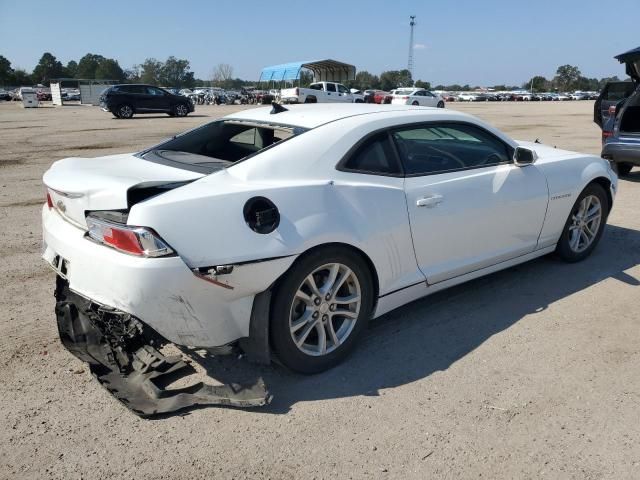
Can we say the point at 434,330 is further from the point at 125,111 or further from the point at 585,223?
the point at 125,111

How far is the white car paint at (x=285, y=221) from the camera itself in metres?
2.59

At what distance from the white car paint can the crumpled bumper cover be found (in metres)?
0.24

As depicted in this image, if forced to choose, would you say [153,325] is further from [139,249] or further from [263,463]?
[263,463]

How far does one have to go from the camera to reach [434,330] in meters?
3.61

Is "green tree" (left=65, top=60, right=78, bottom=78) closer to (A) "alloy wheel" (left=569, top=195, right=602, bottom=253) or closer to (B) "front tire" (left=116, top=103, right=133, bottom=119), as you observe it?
(B) "front tire" (left=116, top=103, right=133, bottom=119)

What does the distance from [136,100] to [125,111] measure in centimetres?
75

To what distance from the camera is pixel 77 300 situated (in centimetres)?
307

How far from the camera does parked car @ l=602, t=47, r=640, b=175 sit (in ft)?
26.9

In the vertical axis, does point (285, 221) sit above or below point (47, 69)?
below

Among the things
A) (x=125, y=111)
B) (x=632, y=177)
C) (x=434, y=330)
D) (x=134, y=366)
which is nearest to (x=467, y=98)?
(x=125, y=111)

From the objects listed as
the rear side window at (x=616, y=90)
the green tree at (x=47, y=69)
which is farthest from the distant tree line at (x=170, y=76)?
the rear side window at (x=616, y=90)

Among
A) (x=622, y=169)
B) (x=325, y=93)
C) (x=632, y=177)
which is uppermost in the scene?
(x=325, y=93)

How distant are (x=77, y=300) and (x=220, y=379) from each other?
94 cm

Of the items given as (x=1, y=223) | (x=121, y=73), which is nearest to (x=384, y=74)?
(x=121, y=73)
